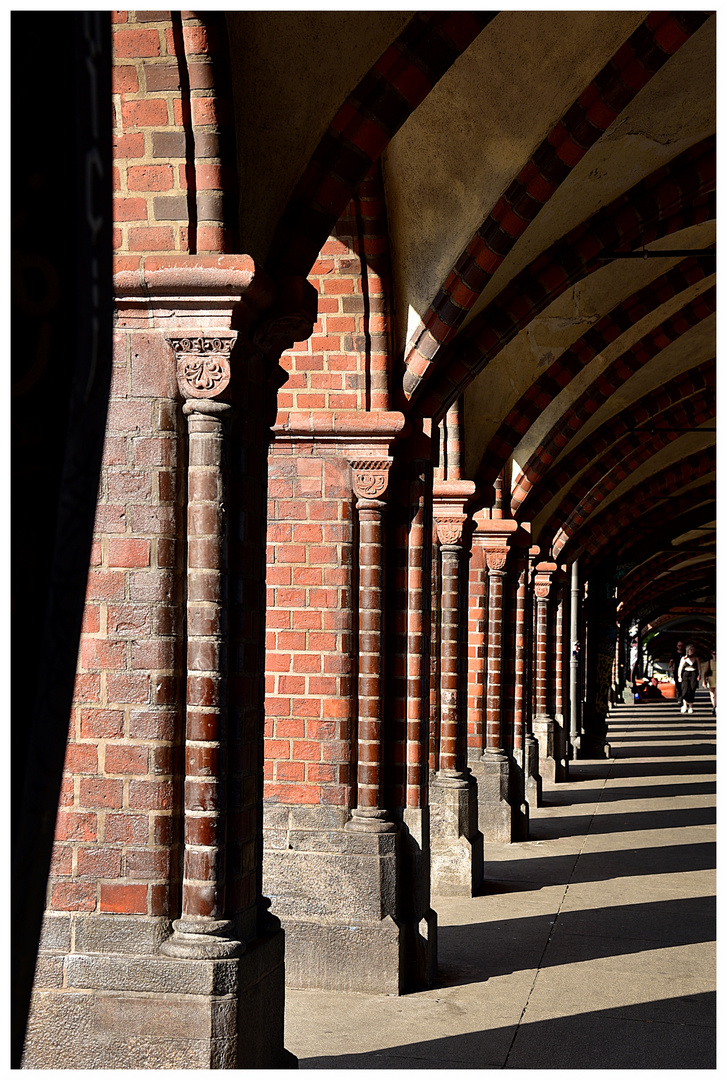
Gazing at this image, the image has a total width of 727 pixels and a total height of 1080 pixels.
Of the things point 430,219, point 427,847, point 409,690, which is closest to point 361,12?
point 430,219

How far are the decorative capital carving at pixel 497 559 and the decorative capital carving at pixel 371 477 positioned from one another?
5247mm

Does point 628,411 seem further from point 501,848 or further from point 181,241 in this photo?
point 181,241

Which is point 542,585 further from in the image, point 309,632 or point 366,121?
point 366,121

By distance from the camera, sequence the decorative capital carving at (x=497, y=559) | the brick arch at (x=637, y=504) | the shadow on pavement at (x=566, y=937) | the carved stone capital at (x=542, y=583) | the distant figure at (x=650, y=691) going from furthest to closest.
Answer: the distant figure at (x=650, y=691)
the brick arch at (x=637, y=504)
the carved stone capital at (x=542, y=583)
the decorative capital carving at (x=497, y=559)
the shadow on pavement at (x=566, y=937)

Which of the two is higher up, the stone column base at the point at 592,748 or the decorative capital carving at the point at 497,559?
the decorative capital carving at the point at 497,559

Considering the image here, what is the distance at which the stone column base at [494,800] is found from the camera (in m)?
10.6

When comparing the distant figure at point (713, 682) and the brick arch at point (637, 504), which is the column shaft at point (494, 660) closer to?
the brick arch at point (637, 504)

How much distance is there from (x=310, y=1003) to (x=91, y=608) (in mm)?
2806

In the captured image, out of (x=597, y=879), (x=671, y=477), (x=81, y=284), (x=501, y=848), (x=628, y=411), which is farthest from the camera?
(x=671, y=477)

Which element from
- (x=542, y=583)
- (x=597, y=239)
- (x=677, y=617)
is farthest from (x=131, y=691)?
(x=677, y=617)

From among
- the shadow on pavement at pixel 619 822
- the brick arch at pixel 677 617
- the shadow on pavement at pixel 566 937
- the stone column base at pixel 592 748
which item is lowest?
the shadow on pavement at pixel 566 937

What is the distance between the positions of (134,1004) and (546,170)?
4399 millimetres

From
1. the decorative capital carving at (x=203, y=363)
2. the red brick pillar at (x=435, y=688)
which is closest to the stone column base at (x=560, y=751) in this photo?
the red brick pillar at (x=435, y=688)

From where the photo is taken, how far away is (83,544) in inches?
40.8
